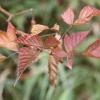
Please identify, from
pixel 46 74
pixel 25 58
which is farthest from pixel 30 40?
pixel 46 74

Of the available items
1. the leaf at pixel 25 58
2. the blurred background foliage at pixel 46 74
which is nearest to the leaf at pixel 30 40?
the leaf at pixel 25 58

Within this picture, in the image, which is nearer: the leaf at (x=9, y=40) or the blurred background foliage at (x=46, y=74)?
the leaf at (x=9, y=40)

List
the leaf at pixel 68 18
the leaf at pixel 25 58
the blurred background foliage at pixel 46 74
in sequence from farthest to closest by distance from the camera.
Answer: the blurred background foliage at pixel 46 74 < the leaf at pixel 68 18 < the leaf at pixel 25 58

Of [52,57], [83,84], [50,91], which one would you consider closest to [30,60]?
[52,57]

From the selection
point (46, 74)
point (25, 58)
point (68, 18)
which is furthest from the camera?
point (46, 74)

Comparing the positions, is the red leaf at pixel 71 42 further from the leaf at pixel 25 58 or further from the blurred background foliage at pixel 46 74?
the blurred background foliage at pixel 46 74

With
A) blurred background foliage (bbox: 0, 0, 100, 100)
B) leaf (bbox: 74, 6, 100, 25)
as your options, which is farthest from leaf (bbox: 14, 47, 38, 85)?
blurred background foliage (bbox: 0, 0, 100, 100)

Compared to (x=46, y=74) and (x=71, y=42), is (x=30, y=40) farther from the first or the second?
(x=46, y=74)
